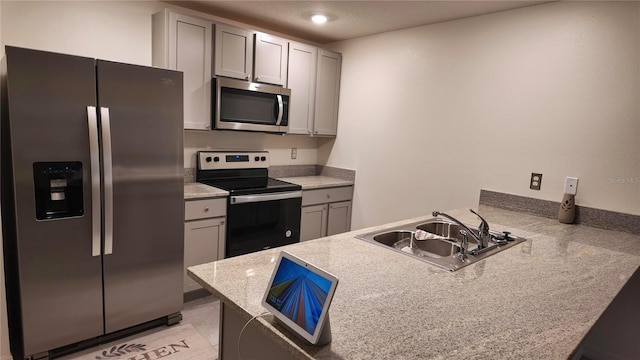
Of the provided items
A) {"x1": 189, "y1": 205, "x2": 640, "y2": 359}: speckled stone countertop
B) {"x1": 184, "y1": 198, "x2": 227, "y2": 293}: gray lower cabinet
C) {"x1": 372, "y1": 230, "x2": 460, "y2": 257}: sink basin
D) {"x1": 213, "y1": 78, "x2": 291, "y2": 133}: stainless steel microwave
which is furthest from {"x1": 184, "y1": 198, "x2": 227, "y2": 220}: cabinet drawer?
{"x1": 372, "y1": 230, "x2": 460, "y2": 257}: sink basin

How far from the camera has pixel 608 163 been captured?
2.24 meters

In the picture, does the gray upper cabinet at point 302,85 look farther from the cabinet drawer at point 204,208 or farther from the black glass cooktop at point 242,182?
the cabinet drawer at point 204,208

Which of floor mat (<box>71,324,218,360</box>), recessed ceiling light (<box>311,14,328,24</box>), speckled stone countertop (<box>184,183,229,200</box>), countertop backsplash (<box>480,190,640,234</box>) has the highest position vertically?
recessed ceiling light (<box>311,14,328,24</box>)

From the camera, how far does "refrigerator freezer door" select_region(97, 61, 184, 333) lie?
83.0 inches

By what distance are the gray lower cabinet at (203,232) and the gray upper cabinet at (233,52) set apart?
41.7 inches

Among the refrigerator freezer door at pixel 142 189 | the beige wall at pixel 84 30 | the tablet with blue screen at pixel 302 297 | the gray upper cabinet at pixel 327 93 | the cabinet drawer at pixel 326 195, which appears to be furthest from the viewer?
the gray upper cabinet at pixel 327 93

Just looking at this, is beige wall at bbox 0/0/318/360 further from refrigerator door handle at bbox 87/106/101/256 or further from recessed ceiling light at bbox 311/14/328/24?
recessed ceiling light at bbox 311/14/328/24

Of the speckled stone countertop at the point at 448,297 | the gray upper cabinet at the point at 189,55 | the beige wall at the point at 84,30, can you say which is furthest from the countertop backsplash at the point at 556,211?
the beige wall at the point at 84,30

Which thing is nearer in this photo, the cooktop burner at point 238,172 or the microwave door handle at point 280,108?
the cooktop burner at point 238,172

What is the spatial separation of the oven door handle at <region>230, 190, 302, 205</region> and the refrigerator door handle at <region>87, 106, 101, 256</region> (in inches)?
38.1

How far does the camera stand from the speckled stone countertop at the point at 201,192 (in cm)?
264

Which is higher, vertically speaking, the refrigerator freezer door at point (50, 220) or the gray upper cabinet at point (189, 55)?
the gray upper cabinet at point (189, 55)

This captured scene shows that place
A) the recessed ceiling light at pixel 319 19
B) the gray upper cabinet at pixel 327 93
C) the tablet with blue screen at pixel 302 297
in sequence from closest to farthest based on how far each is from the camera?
the tablet with blue screen at pixel 302 297 → the recessed ceiling light at pixel 319 19 → the gray upper cabinet at pixel 327 93

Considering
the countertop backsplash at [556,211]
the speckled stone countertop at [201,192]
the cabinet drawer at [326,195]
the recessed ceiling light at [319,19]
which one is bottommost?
the cabinet drawer at [326,195]
